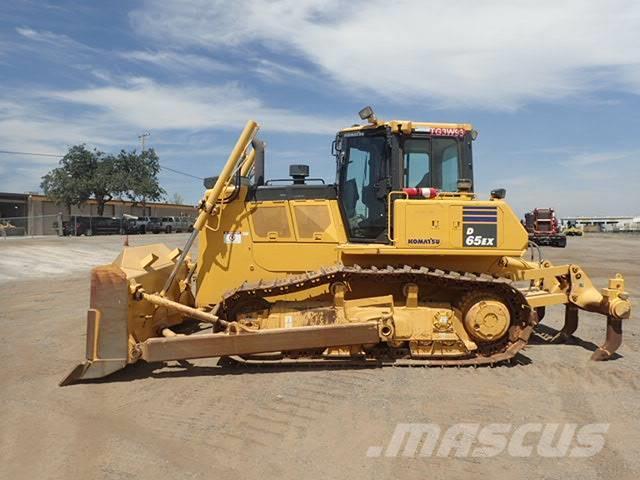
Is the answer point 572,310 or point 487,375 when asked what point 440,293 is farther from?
point 572,310

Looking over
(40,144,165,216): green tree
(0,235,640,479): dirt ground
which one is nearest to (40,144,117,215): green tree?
(40,144,165,216): green tree

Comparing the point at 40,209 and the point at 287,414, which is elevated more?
the point at 40,209

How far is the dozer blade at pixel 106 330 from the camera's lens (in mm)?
6012

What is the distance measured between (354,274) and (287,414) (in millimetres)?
1968

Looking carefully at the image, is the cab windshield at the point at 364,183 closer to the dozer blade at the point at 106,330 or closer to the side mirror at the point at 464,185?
the side mirror at the point at 464,185

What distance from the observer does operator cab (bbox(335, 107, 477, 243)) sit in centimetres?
698

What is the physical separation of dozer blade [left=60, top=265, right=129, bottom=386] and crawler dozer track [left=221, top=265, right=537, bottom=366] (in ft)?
3.97

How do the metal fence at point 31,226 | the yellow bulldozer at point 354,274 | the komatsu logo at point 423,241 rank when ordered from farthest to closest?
1. the metal fence at point 31,226
2. the komatsu logo at point 423,241
3. the yellow bulldozer at point 354,274

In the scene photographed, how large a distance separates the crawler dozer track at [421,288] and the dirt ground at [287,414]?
24 centimetres

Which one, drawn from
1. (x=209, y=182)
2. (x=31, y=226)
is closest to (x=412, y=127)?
(x=209, y=182)

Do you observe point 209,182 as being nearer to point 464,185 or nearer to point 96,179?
point 464,185

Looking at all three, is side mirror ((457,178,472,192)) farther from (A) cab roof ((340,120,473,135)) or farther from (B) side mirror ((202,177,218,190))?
(B) side mirror ((202,177,218,190))

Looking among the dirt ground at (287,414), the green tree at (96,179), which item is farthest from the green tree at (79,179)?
the dirt ground at (287,414)

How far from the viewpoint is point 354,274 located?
648 cm
